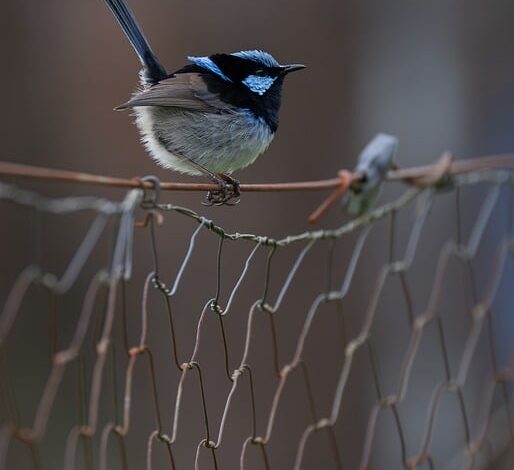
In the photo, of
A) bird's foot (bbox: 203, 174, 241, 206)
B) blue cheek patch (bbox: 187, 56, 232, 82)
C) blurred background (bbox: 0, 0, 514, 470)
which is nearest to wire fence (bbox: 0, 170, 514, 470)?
blurred background (bbox: 0, 0, 514, 470)

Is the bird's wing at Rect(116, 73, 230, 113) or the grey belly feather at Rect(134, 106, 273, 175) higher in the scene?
the bird's wing at Rect(116, 73, 230, 113)

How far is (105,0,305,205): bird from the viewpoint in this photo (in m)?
2.79

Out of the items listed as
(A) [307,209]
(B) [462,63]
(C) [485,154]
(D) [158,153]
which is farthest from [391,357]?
(D) [158,153]

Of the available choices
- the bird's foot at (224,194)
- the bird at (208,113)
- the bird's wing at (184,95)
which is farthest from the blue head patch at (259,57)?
the bird's foot at (224,194)

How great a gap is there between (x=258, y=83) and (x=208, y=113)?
0.24m

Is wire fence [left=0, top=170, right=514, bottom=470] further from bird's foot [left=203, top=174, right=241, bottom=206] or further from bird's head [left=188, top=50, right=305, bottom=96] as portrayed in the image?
bird's foot [left=203, top=174, right=241, bottom=206]

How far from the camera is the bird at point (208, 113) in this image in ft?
9.14

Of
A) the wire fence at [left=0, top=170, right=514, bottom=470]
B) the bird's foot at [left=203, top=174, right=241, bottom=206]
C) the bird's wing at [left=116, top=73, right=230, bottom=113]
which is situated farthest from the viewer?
the wire fence at [left=0, top=170, right=514, bottom=470]

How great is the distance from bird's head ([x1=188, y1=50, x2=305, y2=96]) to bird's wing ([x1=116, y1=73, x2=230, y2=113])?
0.12 m

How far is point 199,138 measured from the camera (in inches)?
110

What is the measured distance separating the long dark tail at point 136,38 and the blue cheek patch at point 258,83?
0.90ft

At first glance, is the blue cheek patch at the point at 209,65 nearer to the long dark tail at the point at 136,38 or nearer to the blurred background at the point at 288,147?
the long dark tail at the point at 136,38

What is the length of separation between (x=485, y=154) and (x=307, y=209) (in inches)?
56.0

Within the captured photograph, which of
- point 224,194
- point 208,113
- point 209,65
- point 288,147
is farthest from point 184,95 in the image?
point 288,147
